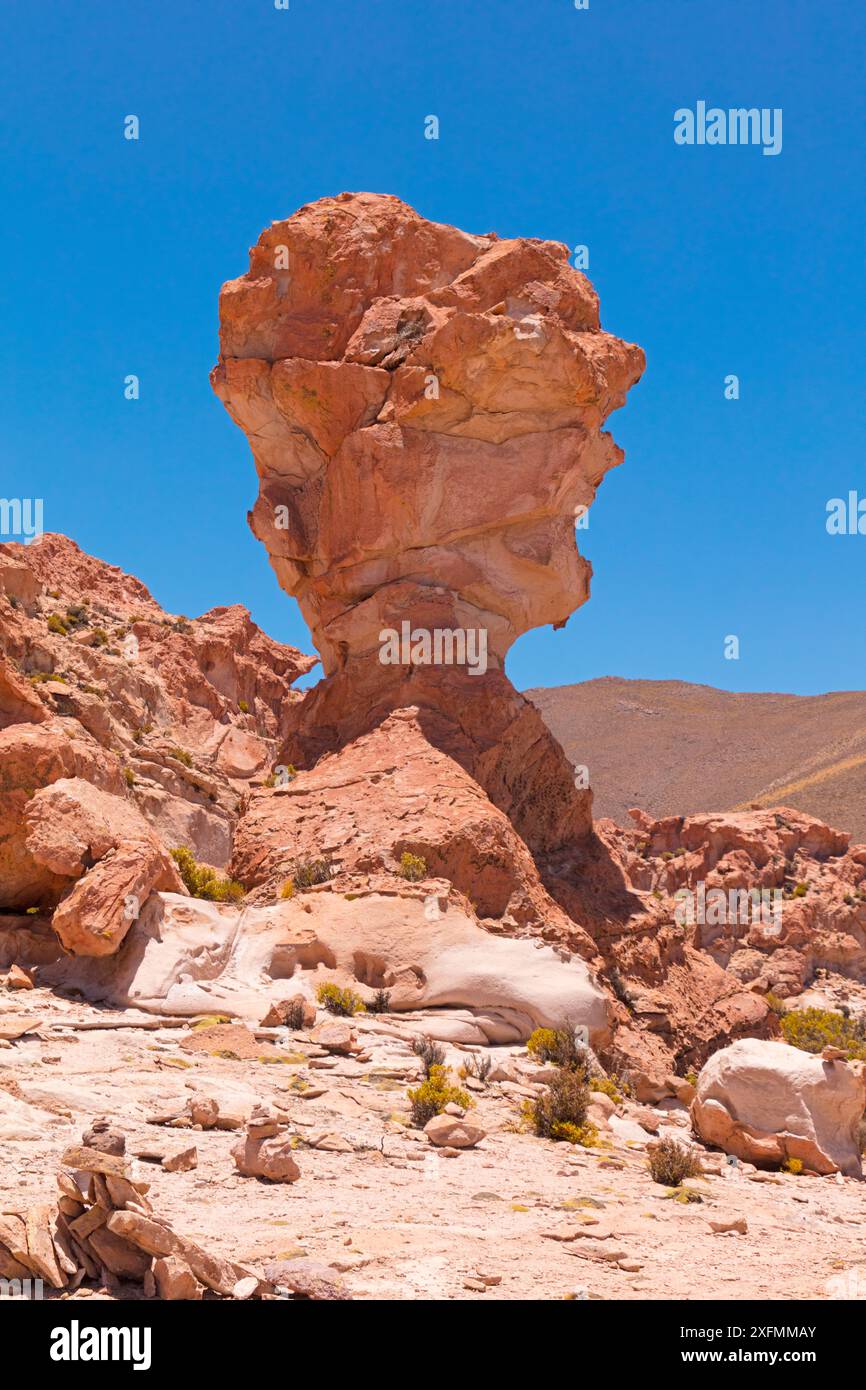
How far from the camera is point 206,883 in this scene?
15.7 m

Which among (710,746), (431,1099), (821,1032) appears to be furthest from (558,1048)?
(710,746)

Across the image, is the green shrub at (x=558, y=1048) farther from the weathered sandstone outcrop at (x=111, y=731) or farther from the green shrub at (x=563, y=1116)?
the weathered sandstone outcrop at (x=111, y=731)

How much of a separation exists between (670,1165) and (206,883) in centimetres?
817

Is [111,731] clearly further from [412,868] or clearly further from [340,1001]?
[340,1001]

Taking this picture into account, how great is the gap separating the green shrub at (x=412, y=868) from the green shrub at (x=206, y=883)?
2.19 meters

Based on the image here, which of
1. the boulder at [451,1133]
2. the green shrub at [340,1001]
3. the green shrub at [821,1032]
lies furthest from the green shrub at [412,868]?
the green shrub at [821,1032]

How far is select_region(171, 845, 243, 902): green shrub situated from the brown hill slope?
51390mm

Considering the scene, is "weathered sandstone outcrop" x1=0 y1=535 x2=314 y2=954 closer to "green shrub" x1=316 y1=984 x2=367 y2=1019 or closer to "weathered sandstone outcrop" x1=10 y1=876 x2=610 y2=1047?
"weathered sandstone outcrop" x1=10 y1=876 x2=610 y2=1047

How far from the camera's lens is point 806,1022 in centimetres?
2553

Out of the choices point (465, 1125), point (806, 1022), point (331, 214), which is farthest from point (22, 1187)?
point (806, 1022)

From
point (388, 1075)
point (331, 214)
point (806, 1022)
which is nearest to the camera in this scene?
point (388, 1075)

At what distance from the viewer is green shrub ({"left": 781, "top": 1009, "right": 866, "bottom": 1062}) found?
21098mm
